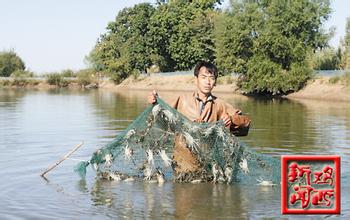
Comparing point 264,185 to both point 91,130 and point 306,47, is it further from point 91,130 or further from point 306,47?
point 306,47

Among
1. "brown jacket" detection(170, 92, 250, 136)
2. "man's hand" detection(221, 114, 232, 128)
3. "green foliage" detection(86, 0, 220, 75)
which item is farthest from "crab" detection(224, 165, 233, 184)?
"green foliage" detection(86, 0, 220, 75)

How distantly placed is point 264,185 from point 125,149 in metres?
2.44

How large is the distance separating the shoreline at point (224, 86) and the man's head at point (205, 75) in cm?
3828

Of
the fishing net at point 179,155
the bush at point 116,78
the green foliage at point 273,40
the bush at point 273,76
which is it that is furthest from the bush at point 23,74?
the fishing net at point 179,155

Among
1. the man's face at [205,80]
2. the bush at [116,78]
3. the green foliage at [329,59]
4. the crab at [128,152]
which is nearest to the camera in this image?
the man's face at [205,80]

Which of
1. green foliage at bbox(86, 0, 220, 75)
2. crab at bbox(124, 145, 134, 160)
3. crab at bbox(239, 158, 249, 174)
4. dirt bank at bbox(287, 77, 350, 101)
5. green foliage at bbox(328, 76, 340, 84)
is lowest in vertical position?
dirt bank at bbox(287, 77, 350, 101)

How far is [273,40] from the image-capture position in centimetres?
5447

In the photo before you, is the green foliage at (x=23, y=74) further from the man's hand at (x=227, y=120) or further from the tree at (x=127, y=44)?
the man's hand at (x=227, y=120)

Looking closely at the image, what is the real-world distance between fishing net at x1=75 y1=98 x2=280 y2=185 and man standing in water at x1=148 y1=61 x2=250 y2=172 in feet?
0.08

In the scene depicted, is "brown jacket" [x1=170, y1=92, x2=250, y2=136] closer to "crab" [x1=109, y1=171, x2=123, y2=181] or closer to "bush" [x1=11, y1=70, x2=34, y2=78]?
"crab" [x1=109, y1=171, x2=123, y2=181]

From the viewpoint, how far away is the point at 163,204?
8.39m

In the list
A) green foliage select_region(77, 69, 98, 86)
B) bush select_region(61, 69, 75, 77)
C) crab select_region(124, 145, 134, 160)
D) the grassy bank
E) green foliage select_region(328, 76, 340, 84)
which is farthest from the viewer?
bush select_region(61, 69, 75, 77)

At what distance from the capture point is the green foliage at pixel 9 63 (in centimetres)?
12656

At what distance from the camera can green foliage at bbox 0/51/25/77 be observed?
415 feet
